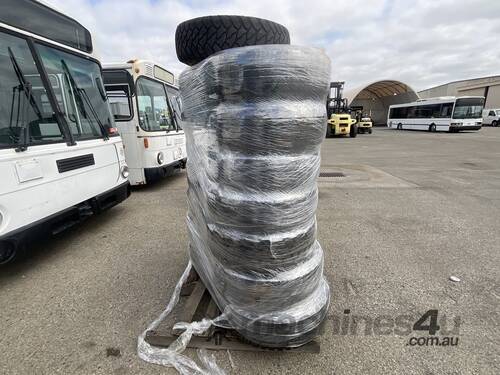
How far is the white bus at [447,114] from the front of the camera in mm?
21234

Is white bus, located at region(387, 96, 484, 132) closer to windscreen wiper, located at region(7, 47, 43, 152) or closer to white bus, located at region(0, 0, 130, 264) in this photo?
white bus, located at region(0, 0, 130, 264)

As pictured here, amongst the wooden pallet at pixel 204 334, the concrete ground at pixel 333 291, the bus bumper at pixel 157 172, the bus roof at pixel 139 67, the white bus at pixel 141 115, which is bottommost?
the concrete ground at pixel 333 291

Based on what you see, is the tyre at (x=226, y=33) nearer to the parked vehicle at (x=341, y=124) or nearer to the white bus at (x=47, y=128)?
the white bus at (x=47, y=128)

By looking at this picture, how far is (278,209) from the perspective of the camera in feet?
4.92

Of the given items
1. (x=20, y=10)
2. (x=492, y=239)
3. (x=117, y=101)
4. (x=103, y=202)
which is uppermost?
(x=20, y=10)

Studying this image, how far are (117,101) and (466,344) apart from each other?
6.09 metres

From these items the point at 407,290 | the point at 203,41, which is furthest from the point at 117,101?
the point at 407,290

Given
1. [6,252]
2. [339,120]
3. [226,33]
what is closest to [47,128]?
[6,252]

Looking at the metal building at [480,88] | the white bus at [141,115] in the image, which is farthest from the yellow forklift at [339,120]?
the metal building at [480,88]

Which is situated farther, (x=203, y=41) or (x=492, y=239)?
(x=492, y=239)

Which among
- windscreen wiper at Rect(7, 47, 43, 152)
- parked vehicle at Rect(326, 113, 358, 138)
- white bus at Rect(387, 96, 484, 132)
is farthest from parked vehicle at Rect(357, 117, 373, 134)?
windscreen wiper at Rect(7, 47, 43, 152)

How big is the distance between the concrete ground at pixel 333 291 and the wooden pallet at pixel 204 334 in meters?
0.06

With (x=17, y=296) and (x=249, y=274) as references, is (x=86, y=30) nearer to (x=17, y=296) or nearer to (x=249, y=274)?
(x=17, y=296)

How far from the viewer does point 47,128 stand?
2809 millimetres
